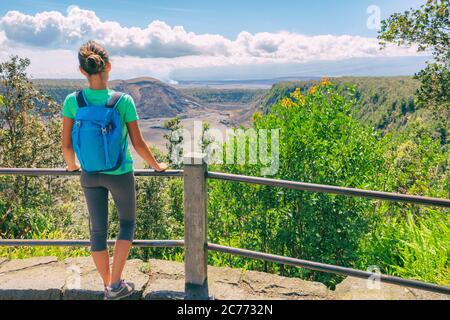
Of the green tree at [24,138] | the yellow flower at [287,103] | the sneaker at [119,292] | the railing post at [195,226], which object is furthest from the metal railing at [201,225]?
the green tree at [24,138]

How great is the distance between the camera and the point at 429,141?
13.7 m

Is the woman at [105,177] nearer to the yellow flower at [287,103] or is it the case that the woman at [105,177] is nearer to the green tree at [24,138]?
the yellow flower at [287,103]

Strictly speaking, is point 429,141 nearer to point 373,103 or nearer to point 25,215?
point 25,215

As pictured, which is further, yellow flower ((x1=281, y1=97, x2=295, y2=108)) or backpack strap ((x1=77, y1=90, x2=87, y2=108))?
yellow flower ((x1=281, y1=97, x2=295, y2=108))

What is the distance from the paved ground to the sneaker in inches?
5.3

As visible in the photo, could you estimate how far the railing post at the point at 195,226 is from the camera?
138 inches

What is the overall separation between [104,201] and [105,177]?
0.79 ft

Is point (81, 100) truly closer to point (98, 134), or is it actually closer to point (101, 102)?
A: point (101, 102)

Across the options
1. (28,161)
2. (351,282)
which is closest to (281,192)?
(351,282)

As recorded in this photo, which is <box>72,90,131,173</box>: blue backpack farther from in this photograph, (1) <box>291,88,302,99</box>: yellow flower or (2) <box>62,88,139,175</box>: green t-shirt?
(1) <box>291,88,302,99</box>: yellow flower

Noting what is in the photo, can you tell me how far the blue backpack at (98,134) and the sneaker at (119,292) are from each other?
1050mm

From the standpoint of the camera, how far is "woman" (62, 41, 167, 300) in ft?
9.78

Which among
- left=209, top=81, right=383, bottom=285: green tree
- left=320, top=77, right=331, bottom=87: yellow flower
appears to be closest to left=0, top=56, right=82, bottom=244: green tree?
left=209, top=81, right=383, bottom=285: green tree

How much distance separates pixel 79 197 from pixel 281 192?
19609 mm
